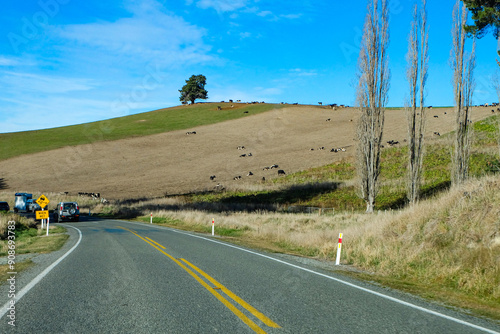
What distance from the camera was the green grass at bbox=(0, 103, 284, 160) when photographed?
7782cm

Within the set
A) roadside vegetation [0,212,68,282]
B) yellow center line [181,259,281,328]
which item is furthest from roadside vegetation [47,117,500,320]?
roadside vegetation [0,212,68,282]

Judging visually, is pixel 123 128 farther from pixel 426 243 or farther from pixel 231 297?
pixel 231 297

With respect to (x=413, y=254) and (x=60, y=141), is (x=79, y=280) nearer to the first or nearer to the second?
(x=413, y=254)

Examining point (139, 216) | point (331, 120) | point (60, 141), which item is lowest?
point (139, 216)

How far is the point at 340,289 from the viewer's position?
295 inches

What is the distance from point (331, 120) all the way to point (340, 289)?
275 feet

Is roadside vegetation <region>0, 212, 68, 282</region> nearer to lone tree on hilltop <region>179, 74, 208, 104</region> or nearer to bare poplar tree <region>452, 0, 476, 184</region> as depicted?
bare poplar tree <region>452, 0, 476, 184</region>

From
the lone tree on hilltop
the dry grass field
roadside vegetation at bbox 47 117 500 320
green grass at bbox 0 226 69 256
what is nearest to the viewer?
roadside vegetation at bbox 47 117 500 320

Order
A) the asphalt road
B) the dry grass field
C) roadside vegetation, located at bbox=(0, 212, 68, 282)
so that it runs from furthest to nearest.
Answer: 1. the dry grass field
2. roadside vegetation, located at bbox=(0, 212, 68, 282)
3. the asphalt road

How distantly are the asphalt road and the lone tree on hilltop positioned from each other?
12732 cm

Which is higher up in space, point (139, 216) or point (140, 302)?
point (140, 302)

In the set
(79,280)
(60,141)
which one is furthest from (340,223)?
(60,141)

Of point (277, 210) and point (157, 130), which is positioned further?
point (157, 130)

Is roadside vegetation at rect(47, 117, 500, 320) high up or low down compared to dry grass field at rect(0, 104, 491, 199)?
down
